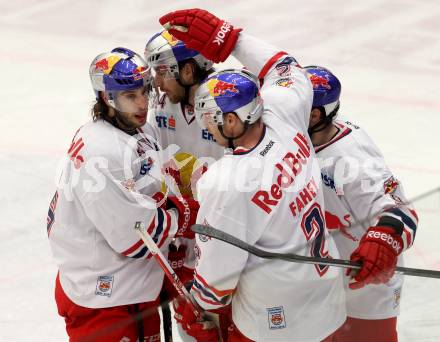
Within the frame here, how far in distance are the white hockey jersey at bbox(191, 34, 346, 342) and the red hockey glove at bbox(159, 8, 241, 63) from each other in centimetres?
41

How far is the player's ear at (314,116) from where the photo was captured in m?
2.73

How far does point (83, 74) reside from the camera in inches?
241

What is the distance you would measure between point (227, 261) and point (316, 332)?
28cm

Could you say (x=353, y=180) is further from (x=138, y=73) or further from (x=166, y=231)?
(x=138, y=73)

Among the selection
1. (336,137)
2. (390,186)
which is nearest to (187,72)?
(336,137)

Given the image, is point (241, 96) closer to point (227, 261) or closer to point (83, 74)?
point (227, 261)

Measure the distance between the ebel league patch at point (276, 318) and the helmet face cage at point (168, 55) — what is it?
1140 millimetres

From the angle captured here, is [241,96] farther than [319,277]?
Yes

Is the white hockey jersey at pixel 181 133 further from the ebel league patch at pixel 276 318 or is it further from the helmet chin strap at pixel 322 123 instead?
the ebel league patch at pixel 276 318

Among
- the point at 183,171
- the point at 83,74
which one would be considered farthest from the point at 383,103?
the point at 183,171

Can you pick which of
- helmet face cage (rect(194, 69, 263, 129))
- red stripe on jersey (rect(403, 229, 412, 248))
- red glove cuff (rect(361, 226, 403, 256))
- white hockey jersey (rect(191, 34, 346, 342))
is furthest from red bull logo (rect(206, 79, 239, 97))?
red stripe on jersey (rect(403, 229, 412, 248))

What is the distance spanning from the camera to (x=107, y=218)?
2.50 m

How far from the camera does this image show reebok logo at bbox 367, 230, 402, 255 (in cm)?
195

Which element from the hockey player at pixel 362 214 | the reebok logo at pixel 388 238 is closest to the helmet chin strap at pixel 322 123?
the hockey player at pixel 362 214
